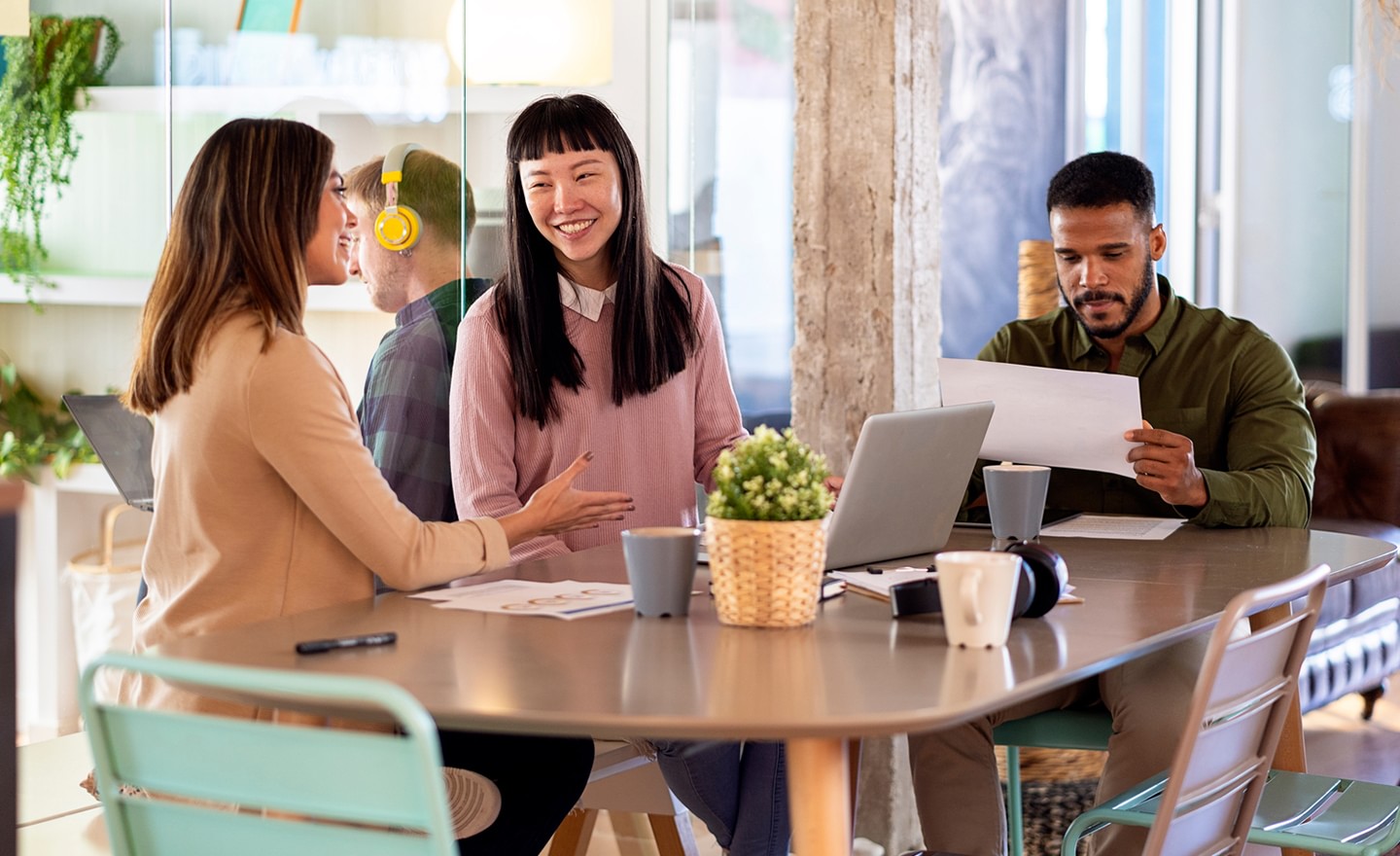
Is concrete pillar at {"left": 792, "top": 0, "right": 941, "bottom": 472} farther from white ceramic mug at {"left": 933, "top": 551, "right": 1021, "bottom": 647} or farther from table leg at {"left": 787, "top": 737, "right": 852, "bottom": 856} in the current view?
table leg at {"left": 787, "top": 737, "right": 852, "bottom": 856}

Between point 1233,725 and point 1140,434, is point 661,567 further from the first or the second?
point 1140,434

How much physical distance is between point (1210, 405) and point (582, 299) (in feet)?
3.55

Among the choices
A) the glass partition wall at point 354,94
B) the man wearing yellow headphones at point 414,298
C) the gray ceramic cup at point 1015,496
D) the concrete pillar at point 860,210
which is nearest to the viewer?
the gray ceramic cup at point 1015,496

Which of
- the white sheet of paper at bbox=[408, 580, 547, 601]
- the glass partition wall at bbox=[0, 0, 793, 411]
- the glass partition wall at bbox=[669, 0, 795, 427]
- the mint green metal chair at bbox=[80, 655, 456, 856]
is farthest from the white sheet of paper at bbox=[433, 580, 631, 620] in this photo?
the glass partition wall at bbox=[669, 0, 795, 427]

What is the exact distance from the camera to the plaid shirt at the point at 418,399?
2758 millimetres

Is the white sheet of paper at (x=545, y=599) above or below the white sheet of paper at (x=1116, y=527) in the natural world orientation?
below

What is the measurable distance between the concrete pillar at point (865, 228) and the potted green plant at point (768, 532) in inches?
59.9

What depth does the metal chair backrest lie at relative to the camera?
1493 millimetres

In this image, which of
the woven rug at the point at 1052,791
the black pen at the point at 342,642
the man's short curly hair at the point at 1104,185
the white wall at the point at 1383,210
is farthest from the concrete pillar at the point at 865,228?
the white wall at the point at 1383,210

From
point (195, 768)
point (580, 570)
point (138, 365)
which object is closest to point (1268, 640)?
point (580, 570)

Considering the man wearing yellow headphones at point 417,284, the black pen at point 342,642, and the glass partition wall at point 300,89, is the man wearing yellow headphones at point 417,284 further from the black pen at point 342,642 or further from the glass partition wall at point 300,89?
the black pen at point 342,642

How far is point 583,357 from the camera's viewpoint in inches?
97.3

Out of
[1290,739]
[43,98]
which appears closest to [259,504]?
[1290,739]

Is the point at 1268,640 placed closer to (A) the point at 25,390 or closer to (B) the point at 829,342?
(B) the point at 829,342
